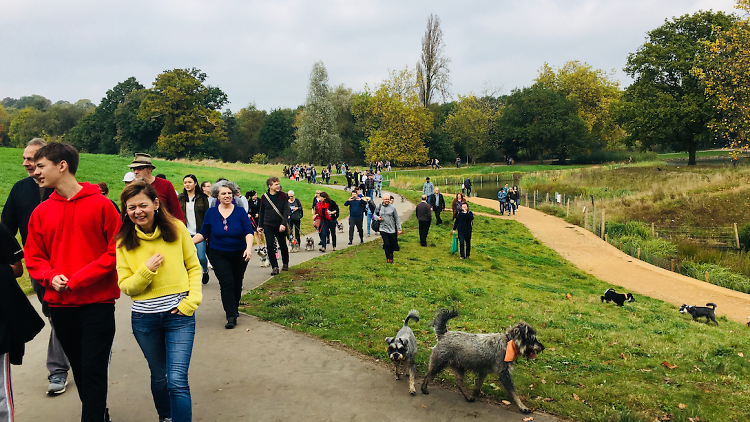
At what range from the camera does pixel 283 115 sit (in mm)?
83688

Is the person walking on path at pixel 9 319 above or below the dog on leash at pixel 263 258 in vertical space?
above

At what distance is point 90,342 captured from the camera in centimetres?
342

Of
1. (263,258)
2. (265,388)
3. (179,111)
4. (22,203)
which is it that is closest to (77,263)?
(22,203)

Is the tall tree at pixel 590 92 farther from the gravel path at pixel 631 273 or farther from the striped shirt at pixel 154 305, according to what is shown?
the striped shirt at pixel 154 305

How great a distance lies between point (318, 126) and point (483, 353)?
192ft

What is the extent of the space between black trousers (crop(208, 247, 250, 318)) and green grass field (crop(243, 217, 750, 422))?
70cm

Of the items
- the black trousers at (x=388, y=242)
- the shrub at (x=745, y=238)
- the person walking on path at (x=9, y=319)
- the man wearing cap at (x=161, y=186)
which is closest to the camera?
the person walking on path at (x=9, y=319)

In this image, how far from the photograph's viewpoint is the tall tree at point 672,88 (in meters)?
41.9

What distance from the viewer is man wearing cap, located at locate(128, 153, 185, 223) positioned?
19.4 feet

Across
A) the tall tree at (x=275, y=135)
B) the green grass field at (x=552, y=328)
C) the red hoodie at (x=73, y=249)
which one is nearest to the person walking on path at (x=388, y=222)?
the green grass field at (x=552, y=328)

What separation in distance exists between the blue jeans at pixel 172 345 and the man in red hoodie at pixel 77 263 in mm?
286

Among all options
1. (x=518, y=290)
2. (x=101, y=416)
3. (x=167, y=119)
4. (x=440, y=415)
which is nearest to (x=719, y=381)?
(x=440, y=415)

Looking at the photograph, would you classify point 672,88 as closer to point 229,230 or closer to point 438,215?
point 438,215

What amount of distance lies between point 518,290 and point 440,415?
7.70 metres
